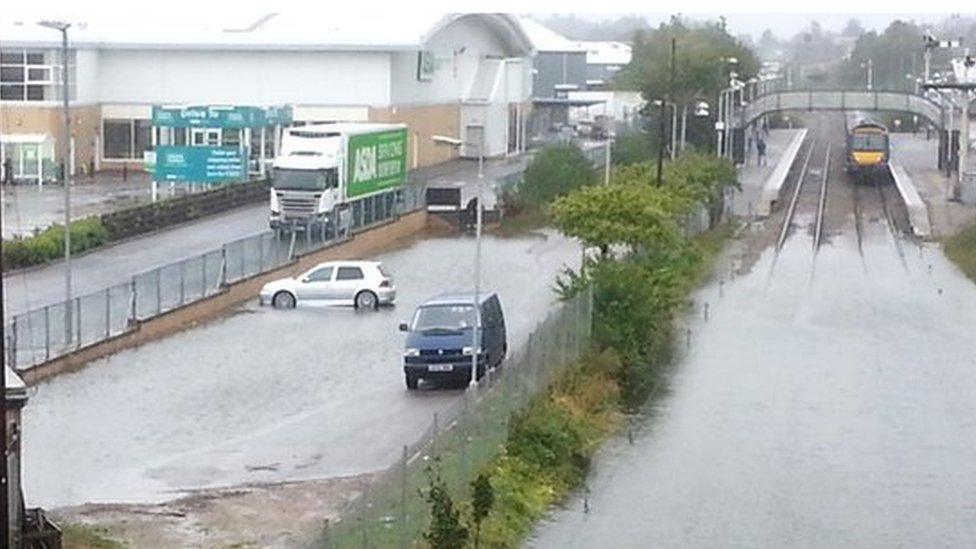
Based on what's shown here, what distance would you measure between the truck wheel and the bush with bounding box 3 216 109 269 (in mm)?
9927

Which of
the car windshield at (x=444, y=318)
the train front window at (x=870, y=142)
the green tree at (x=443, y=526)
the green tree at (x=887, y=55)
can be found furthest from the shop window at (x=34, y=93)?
the green tree at (x=887, y=55)

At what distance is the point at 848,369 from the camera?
25.2m

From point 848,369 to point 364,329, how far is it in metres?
6.29

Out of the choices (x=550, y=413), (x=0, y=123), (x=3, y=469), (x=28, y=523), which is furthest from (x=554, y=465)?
(x=0, y=123)

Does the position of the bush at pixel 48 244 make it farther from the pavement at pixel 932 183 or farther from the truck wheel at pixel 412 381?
the pavement at pixel 932 183

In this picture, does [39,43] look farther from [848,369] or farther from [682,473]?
[682,473]

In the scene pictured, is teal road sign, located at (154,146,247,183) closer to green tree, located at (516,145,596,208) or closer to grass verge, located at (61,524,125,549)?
green tree, located at (516,145,596,208)

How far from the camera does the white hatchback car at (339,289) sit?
28.6 meters

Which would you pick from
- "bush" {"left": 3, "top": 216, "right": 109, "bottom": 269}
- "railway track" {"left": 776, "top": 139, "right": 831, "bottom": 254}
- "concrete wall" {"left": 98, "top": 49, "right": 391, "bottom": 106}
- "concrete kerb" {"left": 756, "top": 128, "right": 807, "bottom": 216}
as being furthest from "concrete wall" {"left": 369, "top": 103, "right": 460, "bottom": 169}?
"bush" {"left": 3, "top": 216, "right": 109, "bottom": 269}

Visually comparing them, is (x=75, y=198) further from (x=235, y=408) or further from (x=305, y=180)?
(x=235, y=408)

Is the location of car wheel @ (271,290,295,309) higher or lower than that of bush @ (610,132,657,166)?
lower

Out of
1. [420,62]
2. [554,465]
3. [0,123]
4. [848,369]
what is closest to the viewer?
[554,465]

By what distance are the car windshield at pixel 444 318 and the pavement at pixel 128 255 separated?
5.89 m

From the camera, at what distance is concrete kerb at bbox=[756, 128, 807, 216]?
47875 mm
